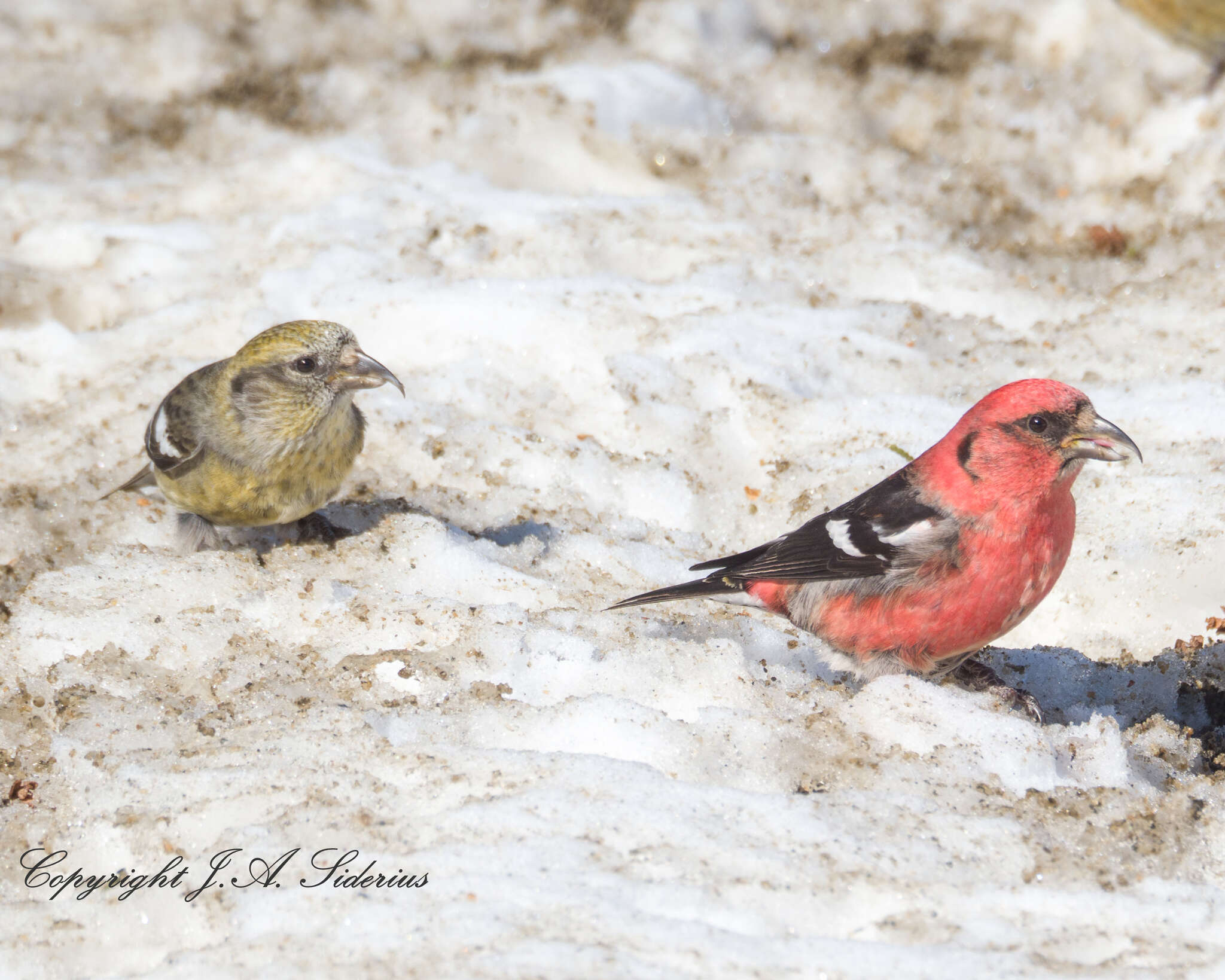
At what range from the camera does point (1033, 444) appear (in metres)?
3.30

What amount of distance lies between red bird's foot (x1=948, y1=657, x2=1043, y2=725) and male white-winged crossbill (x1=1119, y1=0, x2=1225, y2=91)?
405cm

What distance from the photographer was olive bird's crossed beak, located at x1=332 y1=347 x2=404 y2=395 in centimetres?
393

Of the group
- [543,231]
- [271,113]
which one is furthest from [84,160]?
[543,231]

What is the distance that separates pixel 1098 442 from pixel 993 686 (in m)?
0.84

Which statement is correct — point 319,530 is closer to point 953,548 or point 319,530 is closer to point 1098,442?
point 953,548

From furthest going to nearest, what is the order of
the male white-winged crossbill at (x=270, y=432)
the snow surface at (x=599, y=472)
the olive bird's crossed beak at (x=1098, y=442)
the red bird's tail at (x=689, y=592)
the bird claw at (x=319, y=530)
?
the bird claw at (x=319, y=530) < the male white-winged crossbill at (x=270, y=432) < the red bird's tail at (x=689, y=592) < the olive bird's crossed beak at (x=1098, y=442) < the snow surface at (x=599, y=472)

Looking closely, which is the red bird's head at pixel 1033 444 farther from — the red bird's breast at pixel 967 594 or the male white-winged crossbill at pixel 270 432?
the male white-winged crossbill at pixel 270 432

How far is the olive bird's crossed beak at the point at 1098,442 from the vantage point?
3215 millimetres

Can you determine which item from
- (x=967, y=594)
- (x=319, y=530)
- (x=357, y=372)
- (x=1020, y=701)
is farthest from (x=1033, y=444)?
(x=319, y=530)

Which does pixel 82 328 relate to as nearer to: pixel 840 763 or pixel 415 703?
pixel 415 703

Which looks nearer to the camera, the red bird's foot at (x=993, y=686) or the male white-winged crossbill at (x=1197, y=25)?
the red bird's foot at (x=993, y=686)

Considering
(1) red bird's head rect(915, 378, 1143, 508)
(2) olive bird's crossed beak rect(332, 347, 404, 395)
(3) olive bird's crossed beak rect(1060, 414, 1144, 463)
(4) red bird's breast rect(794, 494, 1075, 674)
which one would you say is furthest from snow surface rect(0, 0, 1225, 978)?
(3) olive bird's crossed beak rect(1060, 414, 1144, 463)

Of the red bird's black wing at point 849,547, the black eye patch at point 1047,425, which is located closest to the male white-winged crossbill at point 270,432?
the red bird's black wing at point 849,547

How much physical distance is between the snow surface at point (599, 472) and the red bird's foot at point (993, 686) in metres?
0.14
